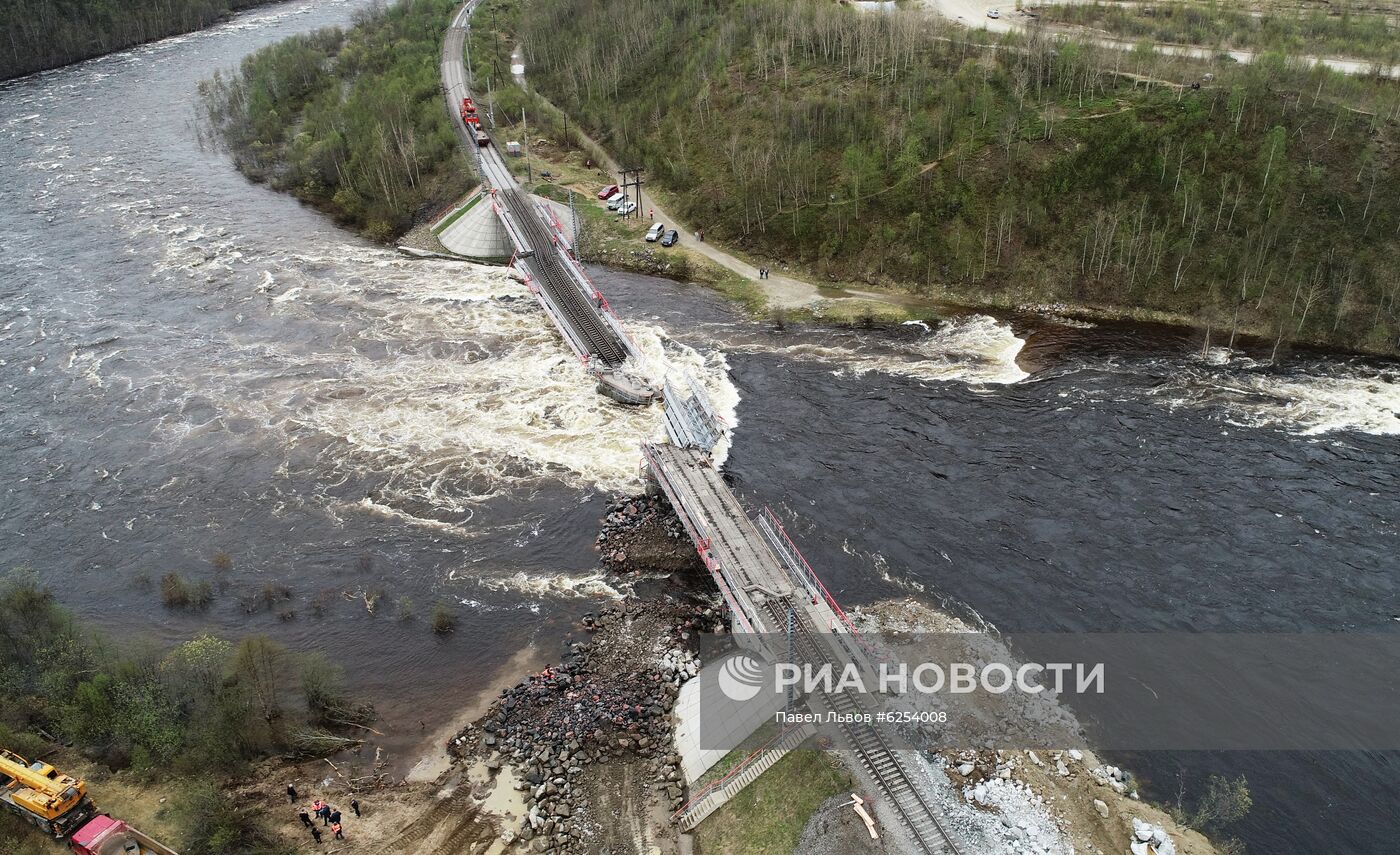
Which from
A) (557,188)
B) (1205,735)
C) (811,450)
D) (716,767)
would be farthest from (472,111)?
(1205,735)

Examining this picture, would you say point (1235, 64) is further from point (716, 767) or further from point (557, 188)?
point (716, 767)

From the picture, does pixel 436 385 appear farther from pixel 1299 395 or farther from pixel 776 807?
pixel 1299 395

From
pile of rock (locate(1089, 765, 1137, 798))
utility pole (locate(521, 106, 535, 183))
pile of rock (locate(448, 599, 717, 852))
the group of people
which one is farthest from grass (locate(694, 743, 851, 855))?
utility pole (locate(521, 106, 535, 183))

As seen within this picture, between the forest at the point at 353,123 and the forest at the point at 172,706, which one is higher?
the forest at the point at 353,123

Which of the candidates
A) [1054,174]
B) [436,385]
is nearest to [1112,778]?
[436,385]

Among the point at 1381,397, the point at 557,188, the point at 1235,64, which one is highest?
the point at 1235,64

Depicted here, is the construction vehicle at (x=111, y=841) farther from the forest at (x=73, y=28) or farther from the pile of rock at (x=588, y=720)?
the forest at (x=73, y=28)

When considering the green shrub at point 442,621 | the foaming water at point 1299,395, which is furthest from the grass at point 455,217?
the foaming water at point 1299,395
